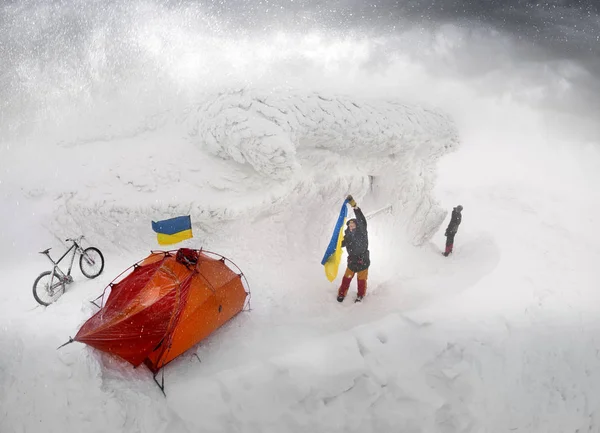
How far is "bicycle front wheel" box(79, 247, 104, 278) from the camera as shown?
23.1ft

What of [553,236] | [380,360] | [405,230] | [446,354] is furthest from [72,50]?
[553,236]

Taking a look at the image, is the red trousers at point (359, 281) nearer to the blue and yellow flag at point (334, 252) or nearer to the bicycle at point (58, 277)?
the blue and yellow flag at point (334, 252)

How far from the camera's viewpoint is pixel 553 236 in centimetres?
760

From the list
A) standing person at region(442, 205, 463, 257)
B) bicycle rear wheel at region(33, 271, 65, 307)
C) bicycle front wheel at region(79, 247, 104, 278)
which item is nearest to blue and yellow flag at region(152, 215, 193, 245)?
bicycle front wheel at region(79, 247, 104, 278)

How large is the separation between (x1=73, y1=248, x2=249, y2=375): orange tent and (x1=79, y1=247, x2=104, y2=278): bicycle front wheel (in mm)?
1914

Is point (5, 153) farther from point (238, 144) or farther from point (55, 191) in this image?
point (238, 144)

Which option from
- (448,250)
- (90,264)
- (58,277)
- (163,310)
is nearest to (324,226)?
(448,250)

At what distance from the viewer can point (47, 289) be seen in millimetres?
6312

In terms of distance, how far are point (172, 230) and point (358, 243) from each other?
3830 millimetres

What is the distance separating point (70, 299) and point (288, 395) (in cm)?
491

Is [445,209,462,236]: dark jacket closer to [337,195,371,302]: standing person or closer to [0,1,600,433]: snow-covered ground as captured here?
[0,1,600,433]: snow-covered ground

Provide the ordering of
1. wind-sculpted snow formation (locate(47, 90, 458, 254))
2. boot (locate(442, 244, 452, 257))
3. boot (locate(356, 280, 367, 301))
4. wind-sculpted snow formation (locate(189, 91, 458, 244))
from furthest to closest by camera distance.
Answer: wind-sculpted snow formation (locate(189, 91, 458, 244)), wind-sculpted snow formation (locate(47, 90, 458, 254)), boot (locate(442, 244, 452, 257)), boot (locate(356, 280, 367, 301))

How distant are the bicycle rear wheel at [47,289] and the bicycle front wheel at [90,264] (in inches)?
21.9

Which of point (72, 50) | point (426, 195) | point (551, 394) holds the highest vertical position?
point (72, 50)
